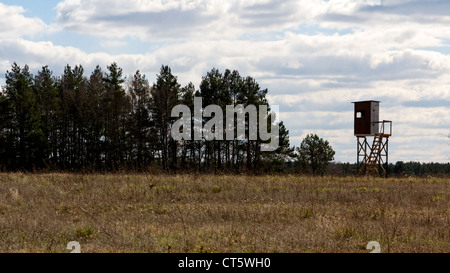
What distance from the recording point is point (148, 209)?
14250mm

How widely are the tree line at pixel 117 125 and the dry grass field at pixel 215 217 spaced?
1390 inches

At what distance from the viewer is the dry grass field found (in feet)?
31.6

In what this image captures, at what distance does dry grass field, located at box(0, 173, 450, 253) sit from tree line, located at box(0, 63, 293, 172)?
35.3 m

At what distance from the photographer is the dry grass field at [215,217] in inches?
379

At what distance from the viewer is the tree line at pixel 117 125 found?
56.0 meters

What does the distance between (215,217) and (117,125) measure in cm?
4548

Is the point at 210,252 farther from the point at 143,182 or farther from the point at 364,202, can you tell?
the point at 143,182

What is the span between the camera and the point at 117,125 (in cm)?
5666

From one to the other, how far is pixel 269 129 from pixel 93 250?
48278 mm

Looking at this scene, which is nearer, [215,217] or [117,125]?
[215,217]

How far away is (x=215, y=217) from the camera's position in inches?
508

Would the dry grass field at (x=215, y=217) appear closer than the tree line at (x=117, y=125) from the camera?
Yes
